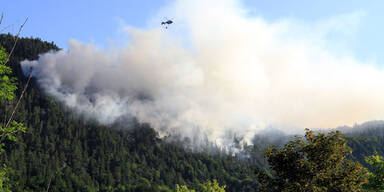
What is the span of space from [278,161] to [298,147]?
260 centimetres

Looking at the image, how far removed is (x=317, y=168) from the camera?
3409 cm

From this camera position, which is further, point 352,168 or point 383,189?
point 383,189

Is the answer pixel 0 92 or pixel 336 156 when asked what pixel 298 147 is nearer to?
pixel 336 156

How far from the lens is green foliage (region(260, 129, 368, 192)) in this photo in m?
33.8

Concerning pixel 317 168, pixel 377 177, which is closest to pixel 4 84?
pixel 317 168

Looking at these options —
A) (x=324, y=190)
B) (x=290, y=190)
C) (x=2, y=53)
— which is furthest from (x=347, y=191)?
(x=2, y=53)

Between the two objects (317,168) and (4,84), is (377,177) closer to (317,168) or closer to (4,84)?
(317,168)

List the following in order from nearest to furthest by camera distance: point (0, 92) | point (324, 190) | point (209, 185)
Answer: point (0, 92) → point (324, 190) → point (209, 185)

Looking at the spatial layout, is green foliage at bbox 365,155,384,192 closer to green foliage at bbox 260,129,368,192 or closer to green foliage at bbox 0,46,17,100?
green foliage at bbox 260,129,368,192

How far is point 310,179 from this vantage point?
33938 millimetres

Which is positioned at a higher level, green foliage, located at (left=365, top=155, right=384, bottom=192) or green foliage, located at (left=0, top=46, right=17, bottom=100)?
green foliage, located at (left=0, top=46, right=17, bottom=100)

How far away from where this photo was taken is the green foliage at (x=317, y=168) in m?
33.8

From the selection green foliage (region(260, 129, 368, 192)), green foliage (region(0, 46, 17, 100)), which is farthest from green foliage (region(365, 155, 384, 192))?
green foliage (region(0, 46, 17, 100))

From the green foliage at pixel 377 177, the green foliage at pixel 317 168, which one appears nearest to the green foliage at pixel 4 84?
the green foliage at pixel 317 168
